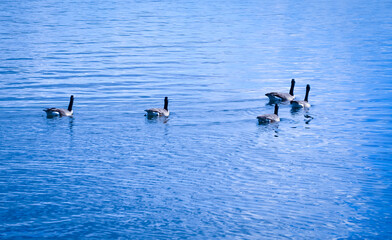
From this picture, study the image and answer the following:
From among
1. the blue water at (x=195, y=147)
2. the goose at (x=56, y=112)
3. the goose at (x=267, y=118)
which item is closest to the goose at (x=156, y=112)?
the blue water at (x=195, y=147)

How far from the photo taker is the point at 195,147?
26141 mm

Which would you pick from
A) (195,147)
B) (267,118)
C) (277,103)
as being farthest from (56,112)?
(277,103)

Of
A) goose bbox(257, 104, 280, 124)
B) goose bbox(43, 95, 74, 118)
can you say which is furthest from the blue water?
goose bbox(257, 104, 280, 124)

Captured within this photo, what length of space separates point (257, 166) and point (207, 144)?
12.2ft

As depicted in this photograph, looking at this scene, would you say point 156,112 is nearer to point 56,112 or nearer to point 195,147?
point 56,112

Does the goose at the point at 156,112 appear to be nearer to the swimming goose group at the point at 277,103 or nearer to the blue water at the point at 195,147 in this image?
the blue water at the point at 195,147

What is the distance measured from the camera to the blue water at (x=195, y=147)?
719 inches

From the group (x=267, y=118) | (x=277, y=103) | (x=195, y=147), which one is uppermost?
(x=277, y=103)

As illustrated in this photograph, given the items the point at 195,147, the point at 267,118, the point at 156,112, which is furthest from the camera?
the point at 156,112

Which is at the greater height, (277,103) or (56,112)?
(277,103)

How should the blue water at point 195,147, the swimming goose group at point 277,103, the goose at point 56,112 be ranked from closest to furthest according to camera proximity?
the blue water at point 195,147 < the swimming goose group at point 277,103 < the goose at point 56,112

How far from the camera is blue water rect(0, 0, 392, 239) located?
59.9 ft

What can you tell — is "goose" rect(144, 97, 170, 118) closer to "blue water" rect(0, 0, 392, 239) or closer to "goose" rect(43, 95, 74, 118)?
"blue water" rect(0, 0, 392, 239)

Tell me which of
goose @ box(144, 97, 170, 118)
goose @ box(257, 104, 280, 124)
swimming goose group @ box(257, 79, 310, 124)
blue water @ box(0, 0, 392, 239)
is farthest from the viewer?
goose @ box(144, 97, 170, 118)
